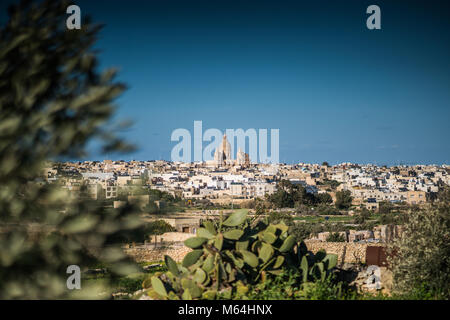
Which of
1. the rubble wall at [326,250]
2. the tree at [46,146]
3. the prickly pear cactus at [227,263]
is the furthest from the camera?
the rubble wall at [326,250]

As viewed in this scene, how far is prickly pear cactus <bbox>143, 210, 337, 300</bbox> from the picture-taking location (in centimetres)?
450

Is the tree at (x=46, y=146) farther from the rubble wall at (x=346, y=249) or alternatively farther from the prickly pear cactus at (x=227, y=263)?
the rubble wall at (x=346, y=249)

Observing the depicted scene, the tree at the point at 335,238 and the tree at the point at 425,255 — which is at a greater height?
the tree at the point at 425,255

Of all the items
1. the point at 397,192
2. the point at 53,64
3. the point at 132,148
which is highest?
the point at 53,64

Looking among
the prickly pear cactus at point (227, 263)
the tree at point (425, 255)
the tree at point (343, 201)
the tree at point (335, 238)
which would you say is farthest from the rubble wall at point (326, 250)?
the tree at point (343, 201)

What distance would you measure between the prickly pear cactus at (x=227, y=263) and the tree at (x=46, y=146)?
8.72ft

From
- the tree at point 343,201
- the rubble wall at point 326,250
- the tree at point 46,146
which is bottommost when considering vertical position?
the tree at point 343,201

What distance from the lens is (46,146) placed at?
6.00 feet

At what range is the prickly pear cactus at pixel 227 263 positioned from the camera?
14.8 feet

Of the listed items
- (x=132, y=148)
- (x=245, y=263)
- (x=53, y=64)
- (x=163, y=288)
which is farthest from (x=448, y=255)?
(x=53, y=64)

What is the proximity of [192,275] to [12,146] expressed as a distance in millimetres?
3320

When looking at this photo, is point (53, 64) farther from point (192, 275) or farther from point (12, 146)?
point (192, 275)

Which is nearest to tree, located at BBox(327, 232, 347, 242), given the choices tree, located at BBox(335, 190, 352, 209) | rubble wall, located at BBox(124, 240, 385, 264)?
rubble wall, located at BBox(124, 240, 385, 264)

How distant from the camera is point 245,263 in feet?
15.8
